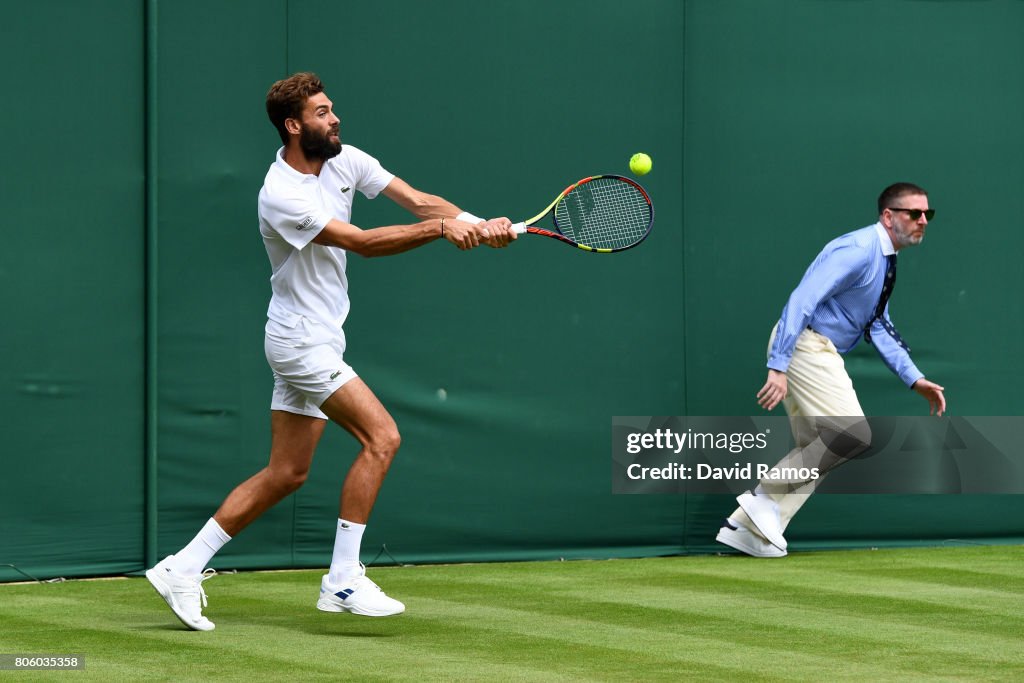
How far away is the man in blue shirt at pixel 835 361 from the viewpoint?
786cm

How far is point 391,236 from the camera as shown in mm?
5602

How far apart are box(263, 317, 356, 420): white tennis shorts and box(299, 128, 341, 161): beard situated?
1.85ft

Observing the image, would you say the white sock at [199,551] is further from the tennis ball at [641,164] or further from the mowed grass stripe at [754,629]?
the tennis ball at [641,164]

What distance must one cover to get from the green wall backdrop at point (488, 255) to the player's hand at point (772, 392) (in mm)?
775

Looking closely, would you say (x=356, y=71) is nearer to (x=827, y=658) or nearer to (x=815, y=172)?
(x=815, y=172)

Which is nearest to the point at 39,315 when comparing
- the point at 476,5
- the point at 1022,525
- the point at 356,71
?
the point at 356,71

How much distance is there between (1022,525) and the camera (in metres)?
8.86

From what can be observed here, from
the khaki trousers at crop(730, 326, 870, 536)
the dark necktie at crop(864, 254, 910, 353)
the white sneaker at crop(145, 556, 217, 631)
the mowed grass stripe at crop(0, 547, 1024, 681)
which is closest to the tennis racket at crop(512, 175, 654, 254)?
the khaki trousers at crop(730, 326, 870, 536)

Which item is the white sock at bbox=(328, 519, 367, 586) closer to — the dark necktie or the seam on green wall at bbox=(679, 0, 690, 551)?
the seam on green wall at bbox=(679, 0, 690, 551)

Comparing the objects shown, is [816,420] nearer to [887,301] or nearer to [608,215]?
[887,301]

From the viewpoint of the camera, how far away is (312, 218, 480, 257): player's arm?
5.55m

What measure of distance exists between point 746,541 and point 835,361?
3.17 feet

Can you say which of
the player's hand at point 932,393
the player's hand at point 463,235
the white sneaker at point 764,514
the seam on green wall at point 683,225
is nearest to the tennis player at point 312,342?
the player's hand at point 463,235

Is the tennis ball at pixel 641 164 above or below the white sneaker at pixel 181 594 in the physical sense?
above
